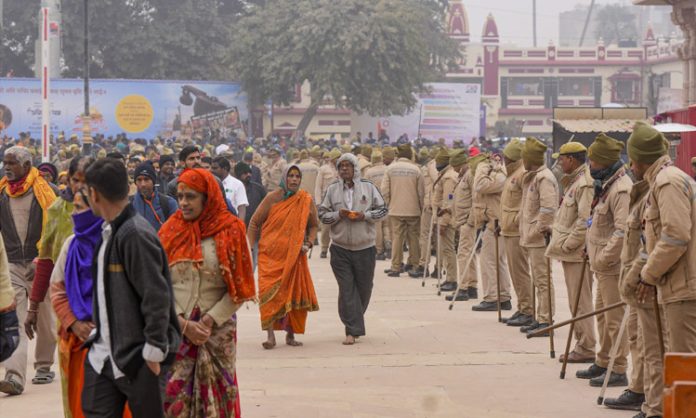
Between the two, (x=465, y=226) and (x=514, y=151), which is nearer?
(x=514, y=151)

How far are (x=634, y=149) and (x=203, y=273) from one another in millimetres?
2842

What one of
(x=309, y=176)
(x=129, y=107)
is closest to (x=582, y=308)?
(x=309, y=176)

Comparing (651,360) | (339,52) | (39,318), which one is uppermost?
(339,52)

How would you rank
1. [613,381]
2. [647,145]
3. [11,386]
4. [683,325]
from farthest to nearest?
[613,381] → [11,386] → [647,145] → [683,325]

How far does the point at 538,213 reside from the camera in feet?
39.3

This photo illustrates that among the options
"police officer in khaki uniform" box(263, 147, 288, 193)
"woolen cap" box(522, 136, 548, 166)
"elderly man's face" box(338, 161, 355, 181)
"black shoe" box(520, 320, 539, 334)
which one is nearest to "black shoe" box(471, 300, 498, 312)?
"black shoe" box(520, 320, 539, 334)

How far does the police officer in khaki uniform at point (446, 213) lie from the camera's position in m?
16.8

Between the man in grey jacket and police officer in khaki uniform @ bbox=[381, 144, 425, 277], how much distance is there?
6.46 metres

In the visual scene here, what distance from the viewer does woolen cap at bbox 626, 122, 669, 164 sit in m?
Result: 7.66

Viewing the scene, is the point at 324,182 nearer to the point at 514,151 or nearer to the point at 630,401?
the point at 514,151

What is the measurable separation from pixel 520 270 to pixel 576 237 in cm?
273

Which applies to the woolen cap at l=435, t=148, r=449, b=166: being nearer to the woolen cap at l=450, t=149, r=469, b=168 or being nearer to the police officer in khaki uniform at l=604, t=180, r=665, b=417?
the woolen cap at l=450, t=149, r=469, b=168

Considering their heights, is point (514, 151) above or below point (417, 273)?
above

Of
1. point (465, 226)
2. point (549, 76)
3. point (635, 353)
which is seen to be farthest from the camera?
point (549, 76)
